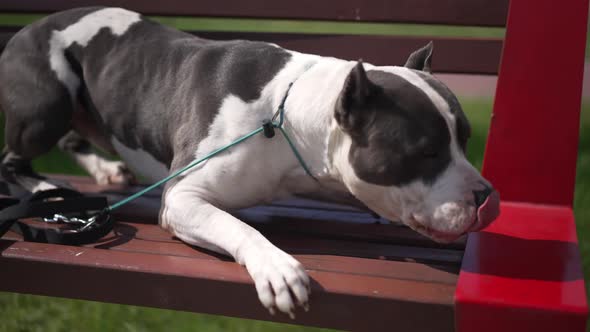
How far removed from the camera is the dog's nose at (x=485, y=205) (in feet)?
6.23

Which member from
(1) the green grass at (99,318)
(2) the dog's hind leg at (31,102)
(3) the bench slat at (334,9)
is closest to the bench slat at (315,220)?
(2) the dog's hind leg at (31,102)

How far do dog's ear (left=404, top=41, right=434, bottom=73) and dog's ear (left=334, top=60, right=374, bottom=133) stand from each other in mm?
363

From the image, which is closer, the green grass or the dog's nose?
the dog's nose

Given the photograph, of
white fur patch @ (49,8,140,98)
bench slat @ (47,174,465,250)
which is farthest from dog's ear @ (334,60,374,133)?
white fur patch @ (49,8,140,98)

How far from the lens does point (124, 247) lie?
7.39ft

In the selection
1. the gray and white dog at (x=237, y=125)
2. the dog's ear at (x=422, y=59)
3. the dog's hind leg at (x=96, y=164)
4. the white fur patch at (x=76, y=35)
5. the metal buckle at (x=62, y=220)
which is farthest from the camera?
the dog's hind leg at (x=96, y=164)

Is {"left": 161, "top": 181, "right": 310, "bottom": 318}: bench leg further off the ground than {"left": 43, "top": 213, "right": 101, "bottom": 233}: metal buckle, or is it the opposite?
{"left": 161, "top": 181, "right": 310, "bottom": 318}: bench leg

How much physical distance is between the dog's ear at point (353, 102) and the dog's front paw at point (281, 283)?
39cm

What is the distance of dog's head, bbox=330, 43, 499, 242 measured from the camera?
1.92m

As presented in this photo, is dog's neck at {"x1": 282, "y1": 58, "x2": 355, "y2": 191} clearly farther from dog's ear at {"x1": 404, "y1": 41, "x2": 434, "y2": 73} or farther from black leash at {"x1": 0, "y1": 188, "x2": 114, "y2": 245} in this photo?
black leash at {"x1": 0, "y1": 188, "x2": 114, "y2": 245}

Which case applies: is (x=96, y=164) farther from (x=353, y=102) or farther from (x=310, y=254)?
(x=353, y=102)

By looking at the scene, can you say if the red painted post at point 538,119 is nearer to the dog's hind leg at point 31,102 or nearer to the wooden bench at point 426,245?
the wooden bench at point 426,245

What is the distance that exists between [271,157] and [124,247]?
509mm

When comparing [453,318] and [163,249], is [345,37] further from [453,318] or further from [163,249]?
[453,318]
